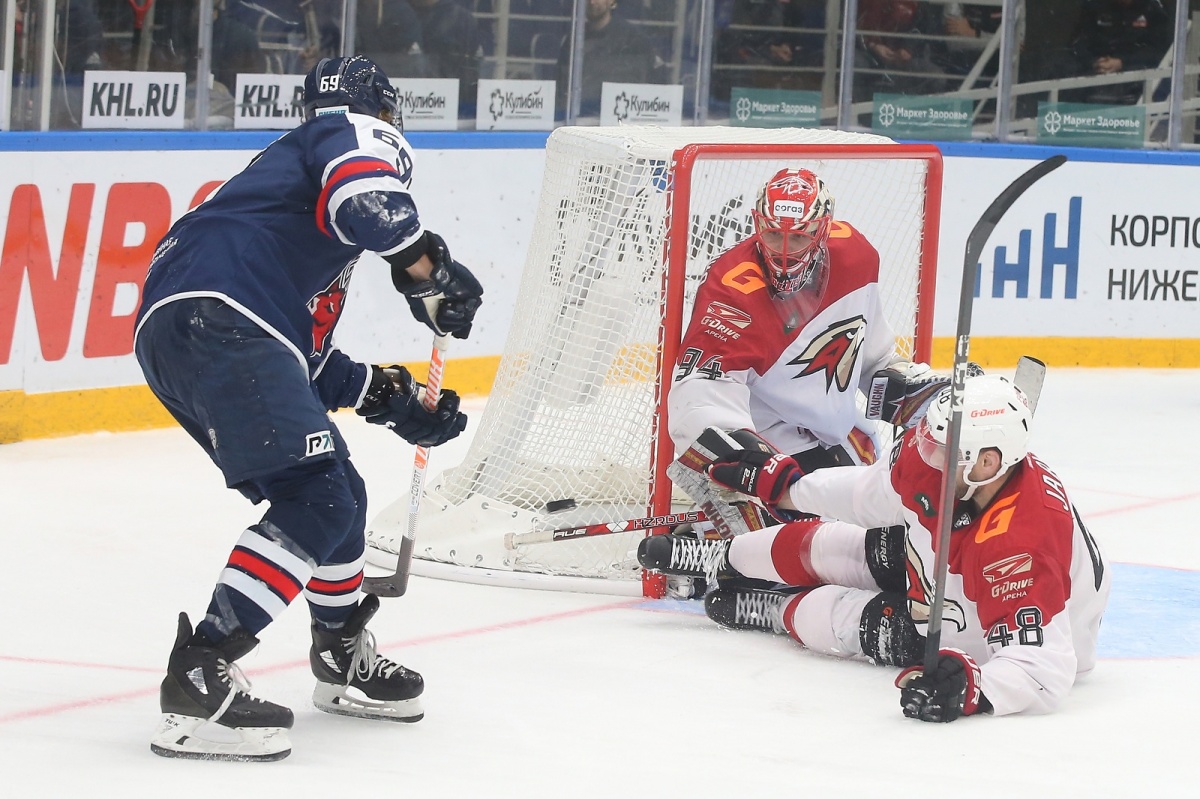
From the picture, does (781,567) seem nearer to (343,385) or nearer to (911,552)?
(911,552)

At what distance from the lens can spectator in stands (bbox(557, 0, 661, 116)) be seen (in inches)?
302

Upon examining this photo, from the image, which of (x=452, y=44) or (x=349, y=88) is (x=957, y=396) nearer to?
(x=349, y=88)

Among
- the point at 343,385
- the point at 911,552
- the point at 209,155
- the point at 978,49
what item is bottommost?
the point at 911,552

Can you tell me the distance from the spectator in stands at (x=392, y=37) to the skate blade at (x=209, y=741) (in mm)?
4581

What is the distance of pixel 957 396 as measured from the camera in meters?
3.18

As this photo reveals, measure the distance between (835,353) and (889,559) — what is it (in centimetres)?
76

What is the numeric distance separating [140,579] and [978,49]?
5470mm

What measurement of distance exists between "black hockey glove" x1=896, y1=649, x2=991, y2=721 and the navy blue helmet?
4.45 feet

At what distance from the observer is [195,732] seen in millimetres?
2873

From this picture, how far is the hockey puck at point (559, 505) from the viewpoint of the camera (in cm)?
454

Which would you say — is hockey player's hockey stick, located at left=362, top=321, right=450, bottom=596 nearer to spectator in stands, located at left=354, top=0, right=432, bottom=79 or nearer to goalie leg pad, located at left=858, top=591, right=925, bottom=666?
goalie leg pad, located at left=858, top=591, right=925, bottom=666

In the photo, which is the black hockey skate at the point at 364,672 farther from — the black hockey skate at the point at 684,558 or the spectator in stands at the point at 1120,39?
the spectator in stands at the point at 1120,39

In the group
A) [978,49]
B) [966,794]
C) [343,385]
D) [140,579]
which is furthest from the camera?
[978,49]

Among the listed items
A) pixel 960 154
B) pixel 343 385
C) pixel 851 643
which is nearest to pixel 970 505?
pixel 851 643
